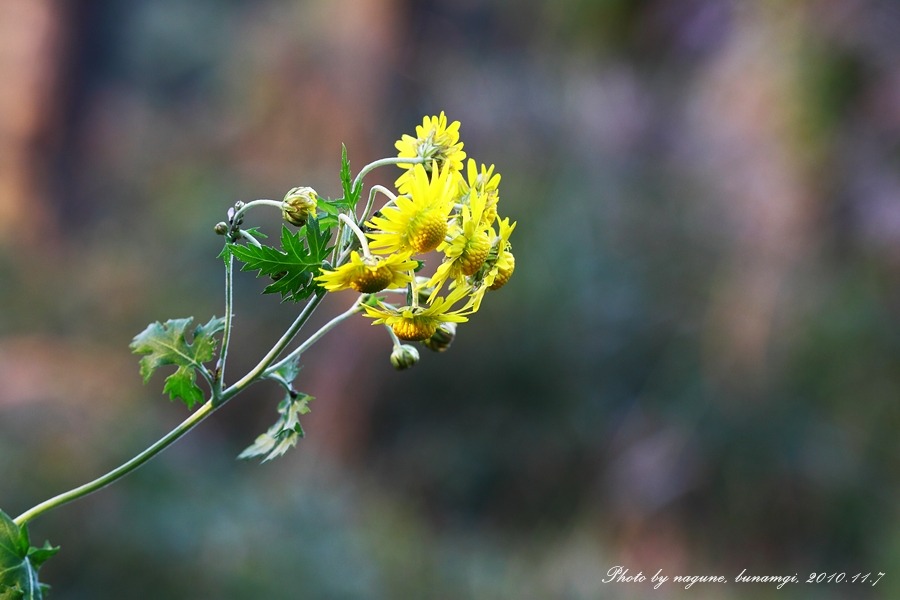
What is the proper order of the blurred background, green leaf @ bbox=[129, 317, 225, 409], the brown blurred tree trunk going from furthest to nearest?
the brown blurred tree trunk < the blurred background < green leaf @ bbox=[129, 317, 225, 409]

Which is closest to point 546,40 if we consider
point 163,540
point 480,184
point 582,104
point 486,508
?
point 582,104

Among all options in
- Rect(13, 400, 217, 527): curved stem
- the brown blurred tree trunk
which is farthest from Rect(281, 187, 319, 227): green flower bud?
the brown blurred tree trunk

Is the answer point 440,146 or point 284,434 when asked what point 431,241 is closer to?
point 440,146

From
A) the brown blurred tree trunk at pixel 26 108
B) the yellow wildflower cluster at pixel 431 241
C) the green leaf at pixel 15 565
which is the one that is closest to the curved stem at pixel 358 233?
the yellow wildflower cluster at pixel 431 241

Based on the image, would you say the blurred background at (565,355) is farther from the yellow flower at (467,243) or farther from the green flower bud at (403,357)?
the yellow flower at (467,243)

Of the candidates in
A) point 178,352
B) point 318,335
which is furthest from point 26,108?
point 318,335

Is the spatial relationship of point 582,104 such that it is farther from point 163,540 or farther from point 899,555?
point 163,540

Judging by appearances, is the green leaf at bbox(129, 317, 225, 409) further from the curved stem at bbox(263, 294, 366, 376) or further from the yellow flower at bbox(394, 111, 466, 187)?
the yellow flower at bbox(394, 111, 466, 187)
